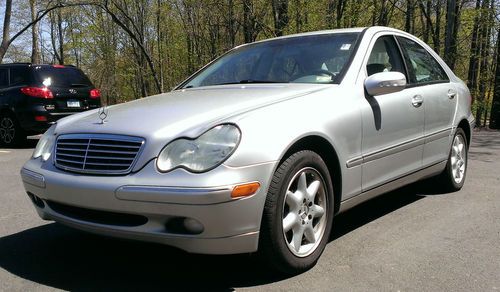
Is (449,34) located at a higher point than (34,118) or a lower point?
higher

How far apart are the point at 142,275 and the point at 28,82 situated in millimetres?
8161

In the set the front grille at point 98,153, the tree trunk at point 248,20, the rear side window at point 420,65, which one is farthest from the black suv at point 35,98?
the tree trunk at point 248,20

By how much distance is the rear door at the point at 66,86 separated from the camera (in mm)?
10289

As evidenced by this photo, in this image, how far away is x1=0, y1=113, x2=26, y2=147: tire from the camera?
10.4m

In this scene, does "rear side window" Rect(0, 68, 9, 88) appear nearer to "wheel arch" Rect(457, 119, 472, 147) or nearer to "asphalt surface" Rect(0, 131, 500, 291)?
"asphalt surface" Rect(0, 131, 500, 291)

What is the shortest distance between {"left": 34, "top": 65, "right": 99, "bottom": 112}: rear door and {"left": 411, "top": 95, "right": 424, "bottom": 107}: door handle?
25.8ft

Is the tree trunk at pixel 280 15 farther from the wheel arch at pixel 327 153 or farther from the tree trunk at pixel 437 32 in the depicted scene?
the wheel arch at pixel 327 153

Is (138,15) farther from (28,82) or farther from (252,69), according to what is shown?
(252,69)

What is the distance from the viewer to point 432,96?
469cm

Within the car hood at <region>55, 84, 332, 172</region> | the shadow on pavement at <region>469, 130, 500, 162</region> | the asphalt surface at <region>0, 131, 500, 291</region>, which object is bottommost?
the shadow on pavement at <region>469, 130, 500, 162</region>

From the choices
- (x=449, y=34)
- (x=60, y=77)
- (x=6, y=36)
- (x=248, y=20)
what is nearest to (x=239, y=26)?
(x=248, y=20)

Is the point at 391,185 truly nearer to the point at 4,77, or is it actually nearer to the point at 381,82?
the point at 381,82

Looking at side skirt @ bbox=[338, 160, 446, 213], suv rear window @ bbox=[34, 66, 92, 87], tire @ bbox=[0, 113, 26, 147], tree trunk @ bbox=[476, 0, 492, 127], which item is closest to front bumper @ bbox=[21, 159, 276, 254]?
side skirt @ bbox=[338, 160, 446, 213]

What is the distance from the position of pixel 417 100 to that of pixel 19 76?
28.6ft
